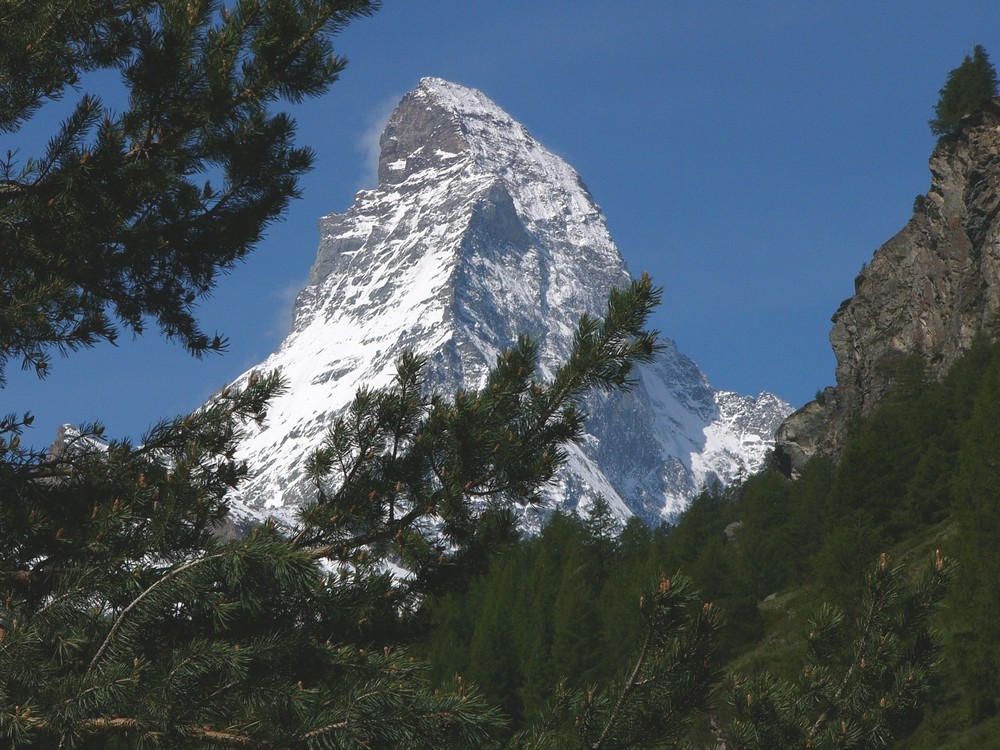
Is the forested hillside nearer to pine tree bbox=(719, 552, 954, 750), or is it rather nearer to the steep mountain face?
A: the steep mountain face

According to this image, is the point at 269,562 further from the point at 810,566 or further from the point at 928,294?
the point at 928,294

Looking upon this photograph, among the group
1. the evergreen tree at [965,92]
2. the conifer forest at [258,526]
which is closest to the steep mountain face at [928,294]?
the evergreen tree at [965,92]

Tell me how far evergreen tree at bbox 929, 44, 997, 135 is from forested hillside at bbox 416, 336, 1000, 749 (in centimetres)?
2156

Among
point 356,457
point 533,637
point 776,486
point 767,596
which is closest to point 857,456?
point 767,596

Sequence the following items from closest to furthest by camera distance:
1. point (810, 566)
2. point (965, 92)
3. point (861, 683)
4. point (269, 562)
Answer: point (269, 562) < point (861, 683) < point (810, 566) < point (965, 92)

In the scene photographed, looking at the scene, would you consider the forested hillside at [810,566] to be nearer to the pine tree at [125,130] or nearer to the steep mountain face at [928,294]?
the steep mountain face at [928,294]

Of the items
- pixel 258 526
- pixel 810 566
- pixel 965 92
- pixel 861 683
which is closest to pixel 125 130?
pixel 258 526

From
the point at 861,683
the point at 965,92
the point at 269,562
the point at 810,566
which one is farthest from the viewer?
the point at 965,92

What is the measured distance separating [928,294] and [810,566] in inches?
1357

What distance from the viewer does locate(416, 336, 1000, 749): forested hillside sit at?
29250 mm

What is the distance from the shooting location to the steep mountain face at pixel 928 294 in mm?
74562

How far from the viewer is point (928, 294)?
81562mm

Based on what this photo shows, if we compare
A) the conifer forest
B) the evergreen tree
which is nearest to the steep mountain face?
the evergreen tree

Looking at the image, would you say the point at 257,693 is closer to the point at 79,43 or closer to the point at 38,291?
the point at 38,291
